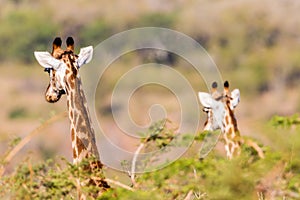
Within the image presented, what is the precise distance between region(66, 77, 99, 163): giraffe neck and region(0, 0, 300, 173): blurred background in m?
35.5

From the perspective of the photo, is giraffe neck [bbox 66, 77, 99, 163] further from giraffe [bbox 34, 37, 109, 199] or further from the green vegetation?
the green vegetation

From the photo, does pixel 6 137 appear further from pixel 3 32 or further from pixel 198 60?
pixel 3 32

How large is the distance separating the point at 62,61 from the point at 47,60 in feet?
0.30

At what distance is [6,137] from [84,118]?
3.09 ft

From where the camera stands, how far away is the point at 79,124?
235 inches

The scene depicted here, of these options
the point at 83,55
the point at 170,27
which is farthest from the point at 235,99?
the point at 170,27

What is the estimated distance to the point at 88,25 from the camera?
5888cm

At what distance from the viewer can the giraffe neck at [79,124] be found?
5863 mm

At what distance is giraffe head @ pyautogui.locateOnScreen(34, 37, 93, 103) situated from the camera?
19.6 feet

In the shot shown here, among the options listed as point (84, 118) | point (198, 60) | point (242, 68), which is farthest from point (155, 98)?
point (84, 118)

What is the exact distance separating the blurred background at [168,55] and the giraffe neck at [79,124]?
1398 inches

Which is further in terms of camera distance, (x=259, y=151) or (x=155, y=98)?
(x=155, y=98)

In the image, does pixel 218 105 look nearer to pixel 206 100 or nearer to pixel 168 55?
pixel 206 100

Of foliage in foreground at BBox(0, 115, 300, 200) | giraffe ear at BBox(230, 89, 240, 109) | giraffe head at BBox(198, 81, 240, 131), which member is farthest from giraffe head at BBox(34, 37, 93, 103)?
giraffe ear at BBox(230, 89, 240, 109)
